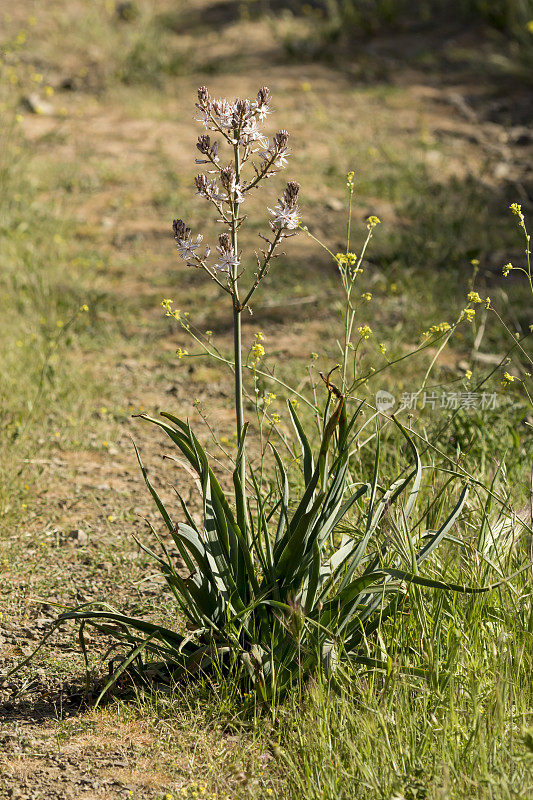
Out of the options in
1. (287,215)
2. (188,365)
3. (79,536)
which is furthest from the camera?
(188,365)

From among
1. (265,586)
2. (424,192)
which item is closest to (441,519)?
(265,586)

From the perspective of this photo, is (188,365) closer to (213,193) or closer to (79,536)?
(79,536)

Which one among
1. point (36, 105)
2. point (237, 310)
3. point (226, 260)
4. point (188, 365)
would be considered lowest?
point (188, 365)

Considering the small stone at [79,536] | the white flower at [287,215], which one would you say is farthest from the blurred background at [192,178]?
the white flower at [287,215]

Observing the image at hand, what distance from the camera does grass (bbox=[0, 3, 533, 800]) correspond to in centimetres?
204

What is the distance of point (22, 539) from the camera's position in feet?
10.3

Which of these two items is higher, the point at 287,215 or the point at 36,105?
the point at 36,105

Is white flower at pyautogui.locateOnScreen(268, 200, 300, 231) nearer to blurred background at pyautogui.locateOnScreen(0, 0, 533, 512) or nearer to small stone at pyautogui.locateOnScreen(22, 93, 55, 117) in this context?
blurred background at pyautogui.locateOnScreen(0, 0, 533, 512)

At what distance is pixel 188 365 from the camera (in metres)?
4.70

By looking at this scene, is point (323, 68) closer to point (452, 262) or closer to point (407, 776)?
point (452, 262)

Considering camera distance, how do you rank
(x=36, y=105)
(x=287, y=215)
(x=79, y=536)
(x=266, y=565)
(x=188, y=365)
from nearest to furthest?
(x=287, y=215)
(x=266, y=565)
(x=79, y=536)
(x=188, y=365)
(x=36, y=105)

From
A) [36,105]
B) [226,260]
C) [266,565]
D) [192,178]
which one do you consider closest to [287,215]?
[226,260]

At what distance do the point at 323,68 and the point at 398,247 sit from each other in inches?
153

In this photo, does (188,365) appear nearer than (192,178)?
Yes
